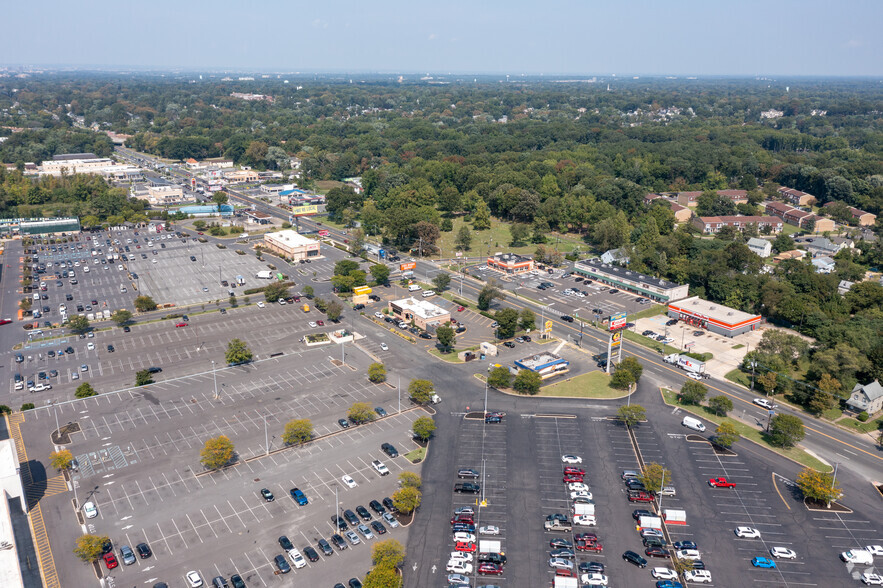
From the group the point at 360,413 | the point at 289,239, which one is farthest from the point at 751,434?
the point at 289,239

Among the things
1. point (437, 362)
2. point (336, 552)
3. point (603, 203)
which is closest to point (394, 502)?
point (336, 552)

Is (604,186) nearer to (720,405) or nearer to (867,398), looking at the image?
(867,398)

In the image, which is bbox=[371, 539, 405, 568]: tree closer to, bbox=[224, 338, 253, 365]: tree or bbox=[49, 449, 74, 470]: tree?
→ bbox=[49, 449, 74, 470]: tree

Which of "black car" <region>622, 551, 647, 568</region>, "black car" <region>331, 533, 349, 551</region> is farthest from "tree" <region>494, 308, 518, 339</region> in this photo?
"black car" <region>331, 533, 349, 551</region>

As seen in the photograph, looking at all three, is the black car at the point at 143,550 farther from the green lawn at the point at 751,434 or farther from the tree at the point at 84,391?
the green lawn at the point at 751,434

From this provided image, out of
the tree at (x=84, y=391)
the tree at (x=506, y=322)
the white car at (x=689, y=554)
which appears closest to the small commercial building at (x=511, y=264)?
the tree at (x=506, y=322)
